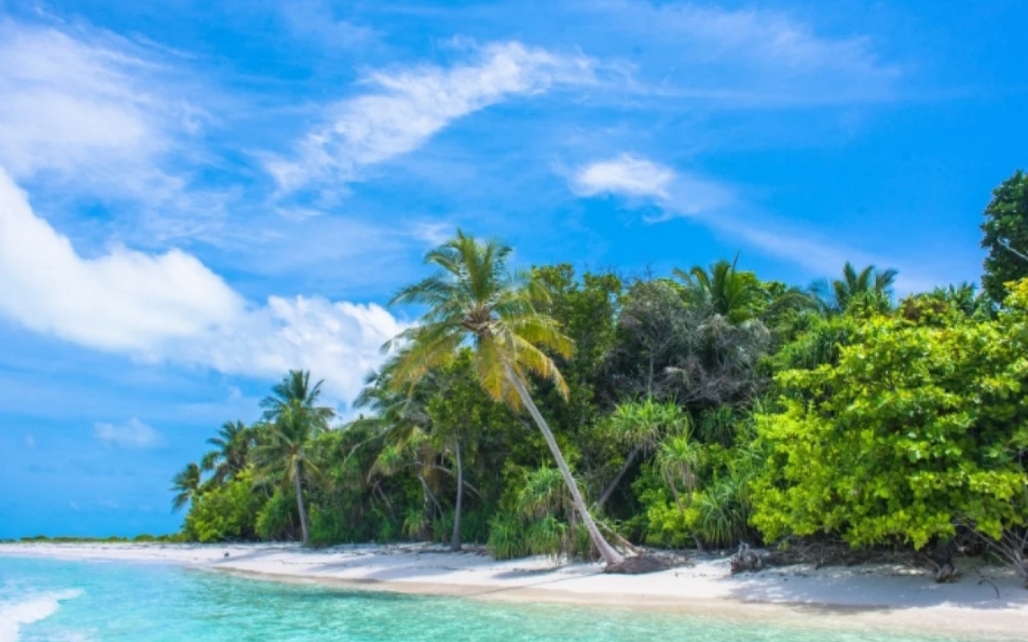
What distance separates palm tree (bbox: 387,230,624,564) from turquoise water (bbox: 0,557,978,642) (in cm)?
456

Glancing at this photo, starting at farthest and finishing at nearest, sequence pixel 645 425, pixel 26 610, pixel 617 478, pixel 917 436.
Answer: pixel 617 478
pixel 645 425
pixel 26 610
pixel 917 436

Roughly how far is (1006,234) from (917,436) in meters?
12.8

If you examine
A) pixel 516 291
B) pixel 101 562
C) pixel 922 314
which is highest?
pixel 516 291

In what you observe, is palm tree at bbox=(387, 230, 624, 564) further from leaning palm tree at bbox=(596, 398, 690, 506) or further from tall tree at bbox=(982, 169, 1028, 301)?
tall tree at bbox=(982, 169, 1028, 301)

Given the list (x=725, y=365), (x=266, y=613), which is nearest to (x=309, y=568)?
(x=266, y=613)

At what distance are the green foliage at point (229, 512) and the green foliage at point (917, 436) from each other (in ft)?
111

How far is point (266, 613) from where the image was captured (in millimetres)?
16219

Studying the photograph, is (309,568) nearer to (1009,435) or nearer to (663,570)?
(663,570)

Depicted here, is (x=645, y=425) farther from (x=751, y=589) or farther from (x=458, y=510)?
(x=458, y=510)

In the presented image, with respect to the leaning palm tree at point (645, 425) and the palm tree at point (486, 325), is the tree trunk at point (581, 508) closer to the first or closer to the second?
the palm tree at point (486, 325)

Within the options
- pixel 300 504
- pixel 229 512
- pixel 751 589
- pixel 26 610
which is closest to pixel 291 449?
pixel 300 504

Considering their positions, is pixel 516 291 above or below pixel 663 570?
above

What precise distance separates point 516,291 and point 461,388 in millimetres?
5019

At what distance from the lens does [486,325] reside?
60.4 feet
